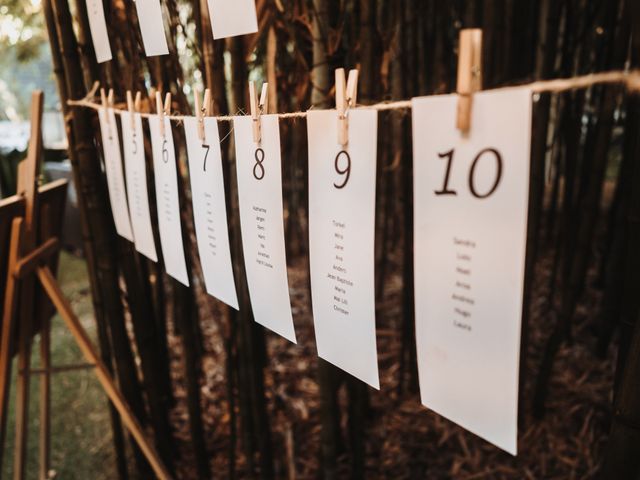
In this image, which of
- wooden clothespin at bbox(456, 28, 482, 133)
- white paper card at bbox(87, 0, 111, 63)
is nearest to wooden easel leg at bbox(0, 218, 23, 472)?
white paper card at bbox(87, 0, 111, 63)

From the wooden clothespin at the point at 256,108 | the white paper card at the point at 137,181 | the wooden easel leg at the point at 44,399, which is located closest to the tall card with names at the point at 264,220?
the wooden clothespin at the point at 256,108

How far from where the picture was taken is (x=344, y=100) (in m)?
0.49

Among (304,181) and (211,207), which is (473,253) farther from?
(304,181)

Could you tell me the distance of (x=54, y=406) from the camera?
6.83 ft

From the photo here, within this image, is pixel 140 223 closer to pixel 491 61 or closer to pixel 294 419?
pixel 294 419

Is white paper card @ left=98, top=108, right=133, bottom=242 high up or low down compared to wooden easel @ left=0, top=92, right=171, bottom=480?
up

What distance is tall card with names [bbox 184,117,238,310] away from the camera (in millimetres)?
713

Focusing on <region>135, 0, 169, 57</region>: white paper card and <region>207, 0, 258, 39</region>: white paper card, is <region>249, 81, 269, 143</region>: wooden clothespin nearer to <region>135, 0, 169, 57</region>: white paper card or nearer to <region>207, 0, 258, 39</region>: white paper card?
<region>207, 0, 258, 39</region>: white paper card

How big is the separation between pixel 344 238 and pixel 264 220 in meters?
0.15

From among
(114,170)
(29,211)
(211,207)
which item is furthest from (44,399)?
(211,207)

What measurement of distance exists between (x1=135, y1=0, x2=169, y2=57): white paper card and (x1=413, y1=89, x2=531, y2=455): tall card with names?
0.58m

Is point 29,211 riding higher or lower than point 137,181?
lower

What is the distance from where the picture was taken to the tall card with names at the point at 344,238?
1.66 ft

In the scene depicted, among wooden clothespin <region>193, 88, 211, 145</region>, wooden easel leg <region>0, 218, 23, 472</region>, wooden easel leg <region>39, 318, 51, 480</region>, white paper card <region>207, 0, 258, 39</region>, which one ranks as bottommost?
wooden easel leg <region>39, 318, 51, 480</region>
